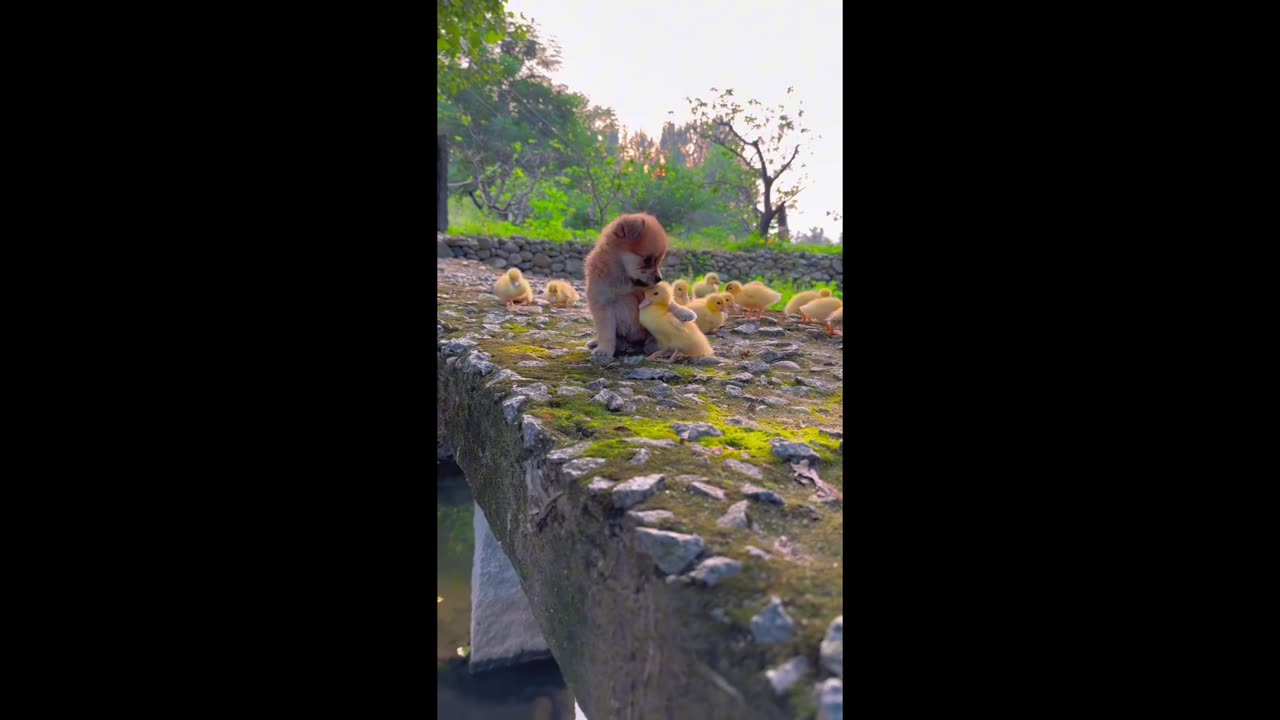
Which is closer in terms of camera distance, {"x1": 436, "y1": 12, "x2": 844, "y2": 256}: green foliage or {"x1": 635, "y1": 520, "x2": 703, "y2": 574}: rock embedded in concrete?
{"x1": 635, "y1": 520, "x2": 703, "y2": 574}: rock embedded in concrete

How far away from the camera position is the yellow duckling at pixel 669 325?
356 cm

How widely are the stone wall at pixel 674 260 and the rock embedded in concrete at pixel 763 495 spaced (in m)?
12.8

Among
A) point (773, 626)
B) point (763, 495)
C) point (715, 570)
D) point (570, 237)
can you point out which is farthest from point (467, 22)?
point (570, 237)

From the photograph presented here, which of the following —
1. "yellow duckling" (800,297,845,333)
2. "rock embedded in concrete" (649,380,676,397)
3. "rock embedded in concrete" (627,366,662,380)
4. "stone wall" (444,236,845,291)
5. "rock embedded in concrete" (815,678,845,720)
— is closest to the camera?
"rock embedded in concrete" (815,678,845,720)

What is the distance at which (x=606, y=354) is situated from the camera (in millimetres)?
3725

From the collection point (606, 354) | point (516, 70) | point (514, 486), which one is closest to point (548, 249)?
point (516, 70)

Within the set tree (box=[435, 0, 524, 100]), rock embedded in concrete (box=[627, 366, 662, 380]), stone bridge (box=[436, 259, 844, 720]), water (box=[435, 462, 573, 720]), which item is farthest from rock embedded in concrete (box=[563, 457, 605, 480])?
tree (box=[435, 0, 524, 100])

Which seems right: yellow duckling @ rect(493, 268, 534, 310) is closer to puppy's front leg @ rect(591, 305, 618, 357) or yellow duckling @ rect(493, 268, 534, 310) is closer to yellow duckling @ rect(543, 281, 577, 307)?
yellow duckling @ rect(543, 281, 577, 307)

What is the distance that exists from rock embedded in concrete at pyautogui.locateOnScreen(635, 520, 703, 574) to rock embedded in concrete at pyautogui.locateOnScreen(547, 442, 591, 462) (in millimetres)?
609

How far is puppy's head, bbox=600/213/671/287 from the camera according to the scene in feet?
10.8

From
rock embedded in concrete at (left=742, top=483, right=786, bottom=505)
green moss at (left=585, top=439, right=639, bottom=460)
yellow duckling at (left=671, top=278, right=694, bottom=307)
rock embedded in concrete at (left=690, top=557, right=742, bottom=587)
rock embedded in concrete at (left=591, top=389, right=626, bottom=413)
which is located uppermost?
yellow duckling at (left=671, top=278, right=694, bottom=307)

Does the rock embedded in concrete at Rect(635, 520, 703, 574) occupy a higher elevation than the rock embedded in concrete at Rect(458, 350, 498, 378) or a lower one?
lower

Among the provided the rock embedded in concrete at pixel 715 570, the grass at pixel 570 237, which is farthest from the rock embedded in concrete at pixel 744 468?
the grass at pixel 570 237
